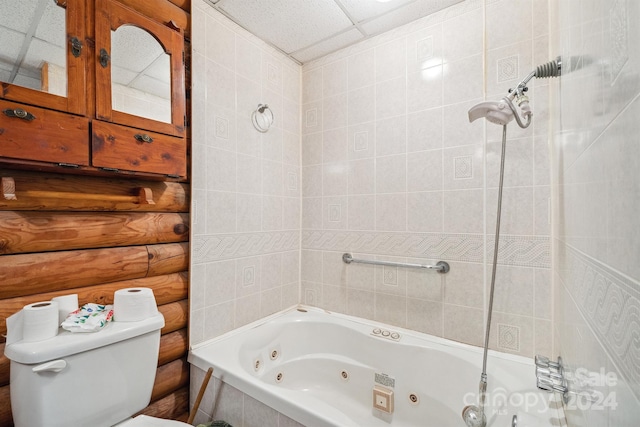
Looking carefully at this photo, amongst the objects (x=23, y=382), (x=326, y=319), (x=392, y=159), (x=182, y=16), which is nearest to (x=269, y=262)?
(x=326, y=319)

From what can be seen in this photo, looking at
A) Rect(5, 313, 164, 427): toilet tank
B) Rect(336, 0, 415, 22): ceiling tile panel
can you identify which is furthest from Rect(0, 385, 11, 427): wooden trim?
Rect(336, 0, 415, 22): ceiling tile panel

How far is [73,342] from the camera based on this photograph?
36.1 inches

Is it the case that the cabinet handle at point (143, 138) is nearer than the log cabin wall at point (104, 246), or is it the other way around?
the log cabin wall at point (104, 246)

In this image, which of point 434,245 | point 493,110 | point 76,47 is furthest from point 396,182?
point 76,47

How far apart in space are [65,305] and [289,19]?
5.93 ft

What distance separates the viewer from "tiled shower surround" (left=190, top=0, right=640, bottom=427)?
131 centimetres

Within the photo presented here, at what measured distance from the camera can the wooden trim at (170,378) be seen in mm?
1352

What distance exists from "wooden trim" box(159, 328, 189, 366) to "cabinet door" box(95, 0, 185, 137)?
1011mm

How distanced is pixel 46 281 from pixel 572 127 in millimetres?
1826

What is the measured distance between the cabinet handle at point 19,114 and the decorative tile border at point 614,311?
150 centimetres

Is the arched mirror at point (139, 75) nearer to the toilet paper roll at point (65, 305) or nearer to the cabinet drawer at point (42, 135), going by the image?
the cabinet drawer at point (42, 135)

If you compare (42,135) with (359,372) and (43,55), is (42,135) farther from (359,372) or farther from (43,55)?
(359,372)

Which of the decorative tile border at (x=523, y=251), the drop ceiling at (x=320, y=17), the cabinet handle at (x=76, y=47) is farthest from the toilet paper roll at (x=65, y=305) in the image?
the decorative tile border at (x=523, y=251)

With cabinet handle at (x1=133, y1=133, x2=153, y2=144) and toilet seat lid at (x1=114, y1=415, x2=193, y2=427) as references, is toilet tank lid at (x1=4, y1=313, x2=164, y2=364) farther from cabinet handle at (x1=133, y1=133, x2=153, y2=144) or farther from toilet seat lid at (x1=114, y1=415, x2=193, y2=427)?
cabinet handle at (x1=133, y1=133, x2=153, y2=144)
